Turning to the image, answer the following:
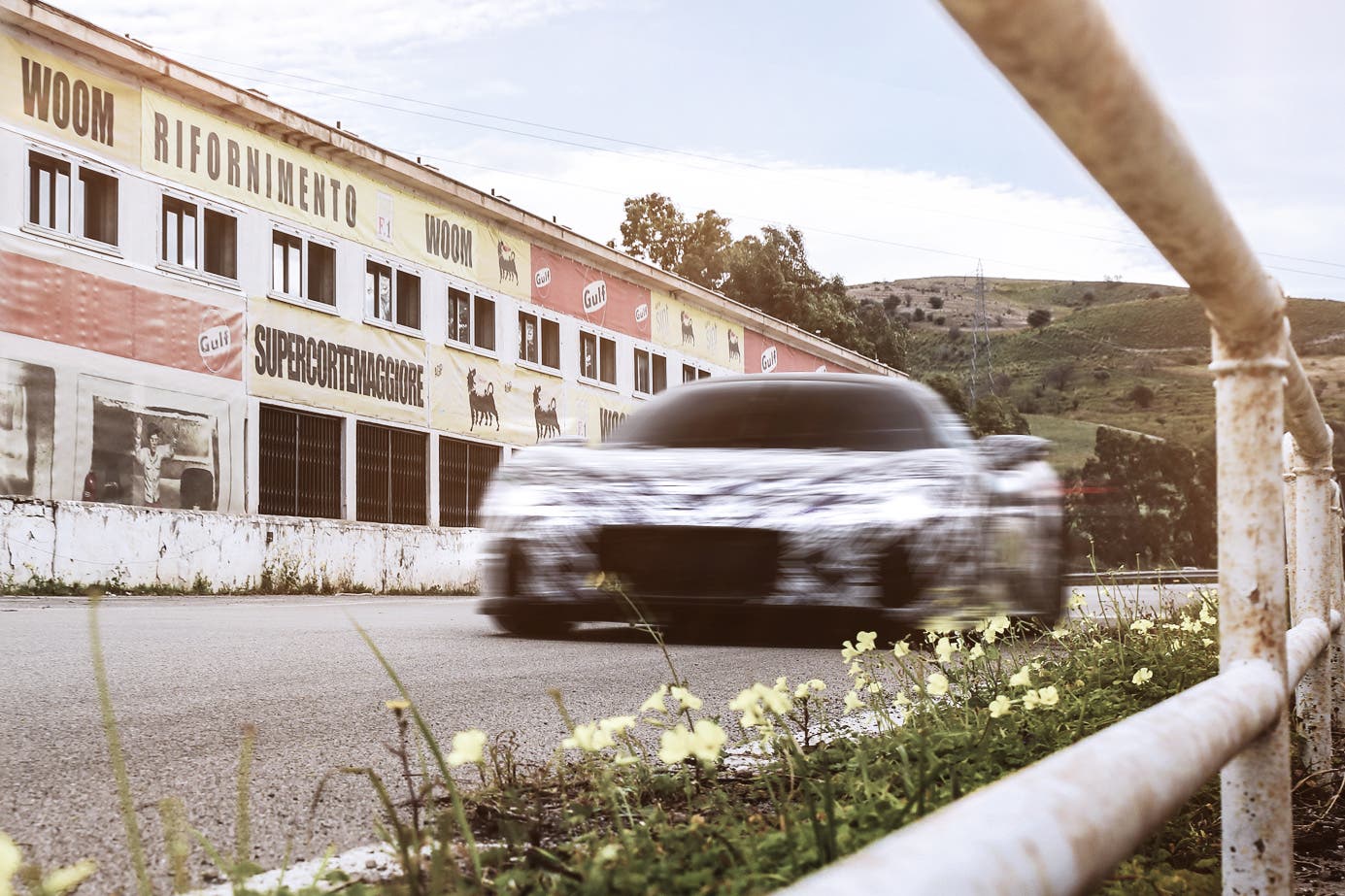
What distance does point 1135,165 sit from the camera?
1063 mm

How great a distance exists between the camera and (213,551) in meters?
17.9

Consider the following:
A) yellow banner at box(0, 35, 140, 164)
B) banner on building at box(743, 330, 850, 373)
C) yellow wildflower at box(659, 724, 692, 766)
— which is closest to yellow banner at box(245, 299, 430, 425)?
yellow banner at box(0, 35, 140, 164)

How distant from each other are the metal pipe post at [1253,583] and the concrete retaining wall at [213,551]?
49.9 feet

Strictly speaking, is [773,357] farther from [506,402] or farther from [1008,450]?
[1008,450]

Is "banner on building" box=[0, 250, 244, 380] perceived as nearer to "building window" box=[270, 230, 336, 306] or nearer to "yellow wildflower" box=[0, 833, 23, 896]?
"building window" box=[270, 230, 336, 306]

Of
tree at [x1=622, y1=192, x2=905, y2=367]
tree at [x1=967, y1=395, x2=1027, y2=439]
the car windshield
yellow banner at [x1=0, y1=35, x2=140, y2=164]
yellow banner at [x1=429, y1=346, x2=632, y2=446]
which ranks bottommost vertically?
the car windshield

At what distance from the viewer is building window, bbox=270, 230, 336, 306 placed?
22.7 meters

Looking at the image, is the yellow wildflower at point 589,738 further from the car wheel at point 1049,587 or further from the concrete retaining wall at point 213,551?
the concrete retaining wall at point 213,551

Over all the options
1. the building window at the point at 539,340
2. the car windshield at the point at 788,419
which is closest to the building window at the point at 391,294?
the building window at the point at 539,340

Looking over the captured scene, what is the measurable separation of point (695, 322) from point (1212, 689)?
37.4m

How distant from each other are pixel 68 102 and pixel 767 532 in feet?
51.6

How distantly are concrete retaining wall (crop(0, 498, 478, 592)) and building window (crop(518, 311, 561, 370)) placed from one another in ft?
24.2

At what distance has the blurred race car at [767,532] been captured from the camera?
642 cm

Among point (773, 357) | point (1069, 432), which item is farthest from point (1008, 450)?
point (1069, 432)
